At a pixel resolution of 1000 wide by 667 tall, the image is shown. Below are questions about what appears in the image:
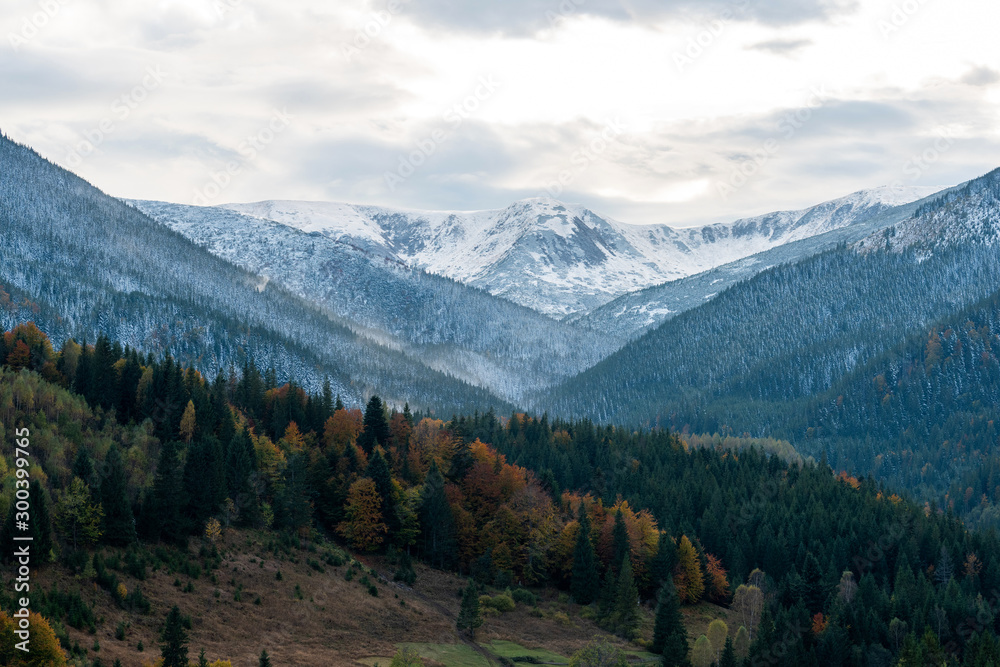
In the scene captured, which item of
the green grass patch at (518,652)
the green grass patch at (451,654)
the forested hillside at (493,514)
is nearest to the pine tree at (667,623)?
the forested hillside at (493,514)

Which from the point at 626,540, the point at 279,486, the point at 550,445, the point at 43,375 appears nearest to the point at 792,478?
the point at 550,445

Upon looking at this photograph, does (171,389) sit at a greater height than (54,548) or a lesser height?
greater

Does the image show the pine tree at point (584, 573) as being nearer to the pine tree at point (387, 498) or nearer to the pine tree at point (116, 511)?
the pine tree at point (387, 498)

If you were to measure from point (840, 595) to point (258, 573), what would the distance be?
231ft

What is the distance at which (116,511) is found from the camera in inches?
3423

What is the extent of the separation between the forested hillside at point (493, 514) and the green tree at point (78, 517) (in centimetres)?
20

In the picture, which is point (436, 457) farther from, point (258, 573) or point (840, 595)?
point (840, 595)

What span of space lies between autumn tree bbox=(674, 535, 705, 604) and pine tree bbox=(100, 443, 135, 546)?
6645 cm

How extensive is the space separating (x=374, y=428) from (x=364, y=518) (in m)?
24.4

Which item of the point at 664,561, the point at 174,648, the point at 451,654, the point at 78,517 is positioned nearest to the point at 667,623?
the point at 664,561

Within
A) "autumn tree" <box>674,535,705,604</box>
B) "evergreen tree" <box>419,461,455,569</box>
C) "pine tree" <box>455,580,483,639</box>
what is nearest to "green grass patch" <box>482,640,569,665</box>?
"pine tree" <box>455,580,483,639</box>

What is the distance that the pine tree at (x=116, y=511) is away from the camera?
86.3 m

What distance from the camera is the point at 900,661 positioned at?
96875mm

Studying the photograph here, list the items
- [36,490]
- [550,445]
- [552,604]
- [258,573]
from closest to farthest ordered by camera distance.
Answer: [36,490], [258,573], [552,604], [550,445]
